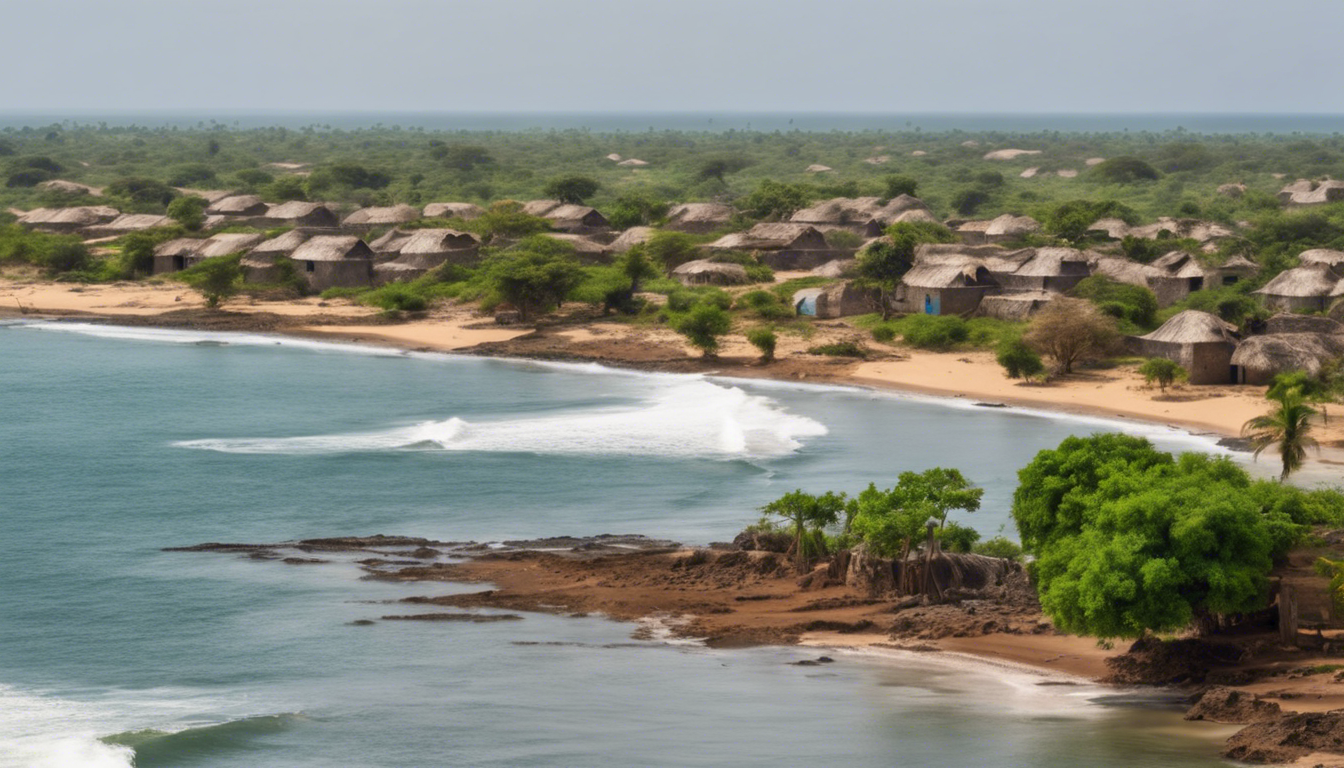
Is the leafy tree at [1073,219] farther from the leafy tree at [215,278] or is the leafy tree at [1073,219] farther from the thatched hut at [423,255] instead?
the leafy tree at [215,278]

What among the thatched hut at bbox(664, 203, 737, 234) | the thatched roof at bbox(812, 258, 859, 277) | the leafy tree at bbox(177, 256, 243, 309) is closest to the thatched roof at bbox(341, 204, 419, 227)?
the thatched hut at bbox(664, 203, 737, 234)

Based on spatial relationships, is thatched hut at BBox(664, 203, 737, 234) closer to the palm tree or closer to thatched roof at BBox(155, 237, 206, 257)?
thatched roof at BBox(155, 237, 206, 257)

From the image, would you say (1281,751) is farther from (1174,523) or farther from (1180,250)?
(1180,250)

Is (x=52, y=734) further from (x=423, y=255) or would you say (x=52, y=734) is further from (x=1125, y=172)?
(x=1125, y=172)

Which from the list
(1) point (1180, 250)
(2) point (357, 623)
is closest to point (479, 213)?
(1) point (1180, 250)

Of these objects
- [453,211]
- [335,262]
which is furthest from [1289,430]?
[453,211]
